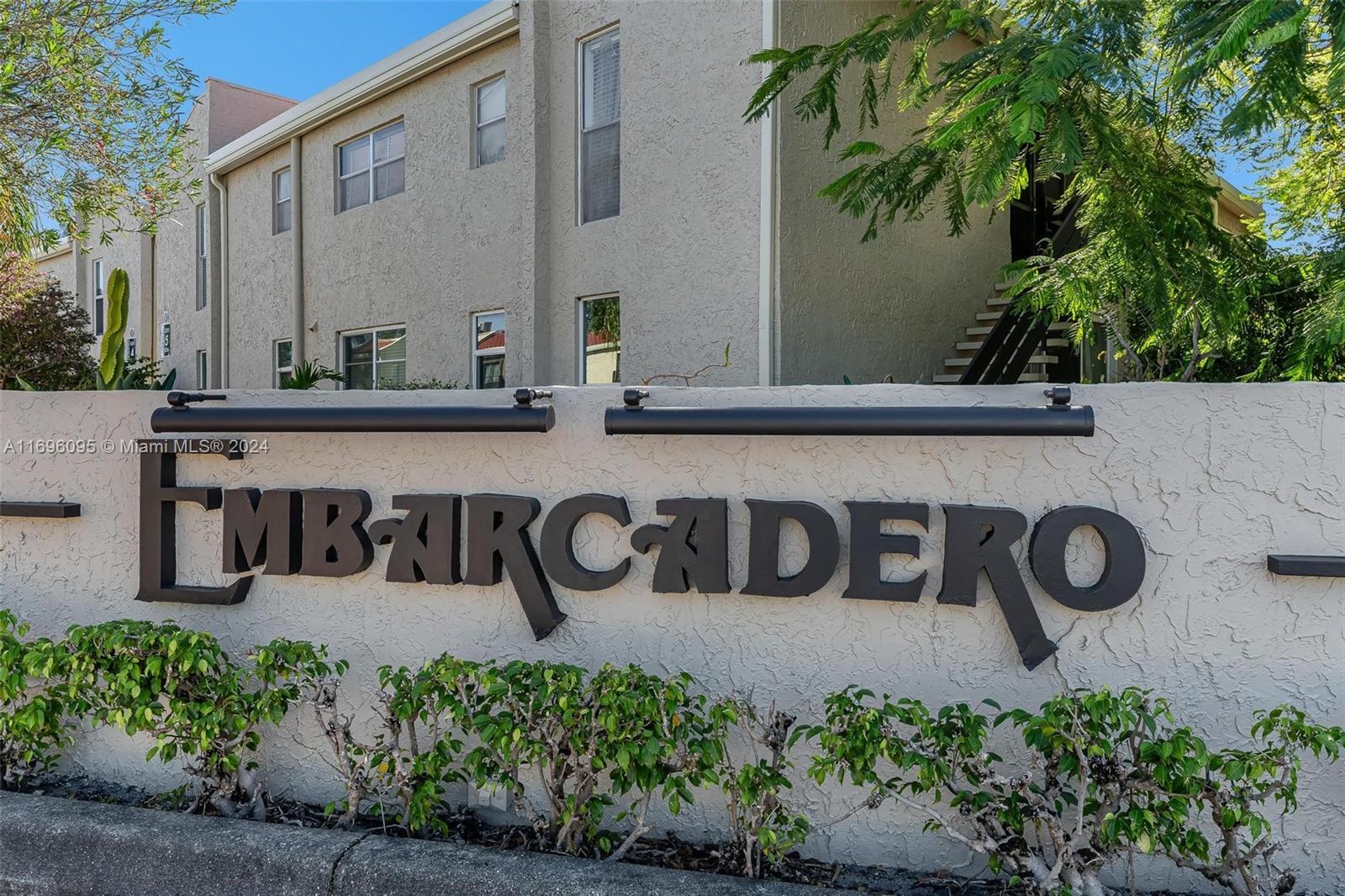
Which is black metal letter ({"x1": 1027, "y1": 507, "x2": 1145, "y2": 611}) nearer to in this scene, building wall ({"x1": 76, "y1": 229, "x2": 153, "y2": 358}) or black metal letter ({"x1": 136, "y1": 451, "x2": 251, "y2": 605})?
black metal letter ({"x1": 136, "y1": 451, "x2": 251, "y2": 605})

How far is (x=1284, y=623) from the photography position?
2.88 metres

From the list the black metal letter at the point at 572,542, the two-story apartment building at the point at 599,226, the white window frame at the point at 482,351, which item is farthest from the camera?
the white window frame at the point at 482,351

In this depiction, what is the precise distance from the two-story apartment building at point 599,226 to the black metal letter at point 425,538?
4157 millimetres

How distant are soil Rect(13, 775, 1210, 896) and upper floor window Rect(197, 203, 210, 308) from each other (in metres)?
14.7

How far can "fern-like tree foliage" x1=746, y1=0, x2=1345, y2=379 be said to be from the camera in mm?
3326

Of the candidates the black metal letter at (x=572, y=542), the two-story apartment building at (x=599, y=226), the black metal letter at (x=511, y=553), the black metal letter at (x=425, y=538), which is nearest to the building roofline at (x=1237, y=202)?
the two-story apartment building at (x=599, y=226)

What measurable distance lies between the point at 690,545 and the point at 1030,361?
6278 millimetres

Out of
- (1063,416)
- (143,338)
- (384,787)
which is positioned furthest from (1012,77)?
(143,338)

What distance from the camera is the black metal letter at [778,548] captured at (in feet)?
10.4

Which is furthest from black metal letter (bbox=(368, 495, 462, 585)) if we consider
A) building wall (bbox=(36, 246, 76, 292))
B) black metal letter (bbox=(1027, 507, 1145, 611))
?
building wall (bbox=(36, 246, 76, 292))

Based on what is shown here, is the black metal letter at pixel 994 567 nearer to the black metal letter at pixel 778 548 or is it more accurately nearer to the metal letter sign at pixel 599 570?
the metal letter sign at pixel 599 570

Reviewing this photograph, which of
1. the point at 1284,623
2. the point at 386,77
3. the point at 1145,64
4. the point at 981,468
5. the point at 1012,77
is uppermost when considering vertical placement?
the point at 386,77

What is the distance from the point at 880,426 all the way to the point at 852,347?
5.08m

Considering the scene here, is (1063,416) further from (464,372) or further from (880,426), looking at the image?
(464,372)
